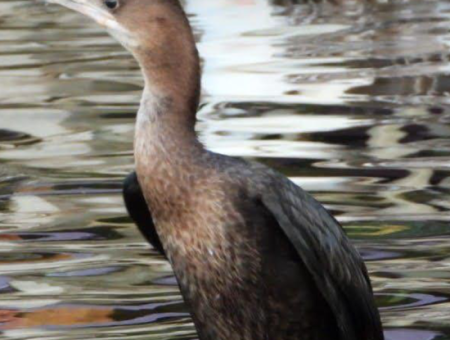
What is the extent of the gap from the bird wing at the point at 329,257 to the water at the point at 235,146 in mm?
707

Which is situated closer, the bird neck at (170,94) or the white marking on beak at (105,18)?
the bird neck at (170,94)

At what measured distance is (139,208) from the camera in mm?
5652

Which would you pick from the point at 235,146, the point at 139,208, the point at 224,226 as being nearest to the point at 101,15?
the point at 139,208

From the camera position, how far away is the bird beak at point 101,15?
5379 millimetres

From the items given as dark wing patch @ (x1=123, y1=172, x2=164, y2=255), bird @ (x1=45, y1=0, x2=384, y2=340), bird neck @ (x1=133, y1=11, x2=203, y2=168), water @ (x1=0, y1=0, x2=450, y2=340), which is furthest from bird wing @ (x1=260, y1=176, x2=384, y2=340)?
water @ (x1=0, y1=0, x2=450, y2=340)

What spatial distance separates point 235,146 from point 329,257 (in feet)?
12.8

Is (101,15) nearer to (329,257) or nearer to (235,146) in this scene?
(329,257)

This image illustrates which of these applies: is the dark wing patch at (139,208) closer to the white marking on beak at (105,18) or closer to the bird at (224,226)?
the bird at (224,226)

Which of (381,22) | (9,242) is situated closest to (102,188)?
(9,242)

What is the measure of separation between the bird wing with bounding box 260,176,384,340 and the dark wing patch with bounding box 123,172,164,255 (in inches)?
22.5

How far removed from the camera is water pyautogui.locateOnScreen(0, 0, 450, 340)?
21.4 feet

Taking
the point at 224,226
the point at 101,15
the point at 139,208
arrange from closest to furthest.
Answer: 1. the point at 224,226
2. the point at 101,15
3. the point at 139,208

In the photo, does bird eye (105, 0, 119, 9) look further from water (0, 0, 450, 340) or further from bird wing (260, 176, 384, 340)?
water (0, 0, 450, 340)

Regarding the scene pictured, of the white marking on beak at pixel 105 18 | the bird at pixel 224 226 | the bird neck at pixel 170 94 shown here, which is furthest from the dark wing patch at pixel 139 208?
the white marking on beak at pixel 105 18
